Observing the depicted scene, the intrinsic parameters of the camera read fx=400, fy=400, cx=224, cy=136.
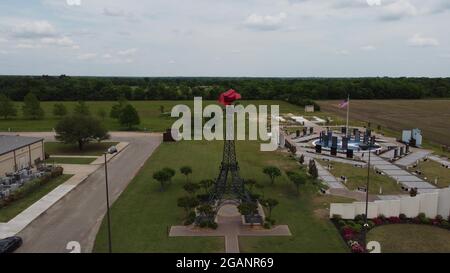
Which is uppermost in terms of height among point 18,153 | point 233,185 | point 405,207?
point 18,153

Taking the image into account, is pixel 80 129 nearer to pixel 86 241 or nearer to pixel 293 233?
pixel 86 241

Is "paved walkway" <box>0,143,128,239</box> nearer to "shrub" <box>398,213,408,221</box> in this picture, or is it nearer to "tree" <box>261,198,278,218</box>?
"tree" <box>261,198,278,218</box>

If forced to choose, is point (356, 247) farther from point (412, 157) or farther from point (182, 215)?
point (412, 157)

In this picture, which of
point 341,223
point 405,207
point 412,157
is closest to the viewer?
point 341,223

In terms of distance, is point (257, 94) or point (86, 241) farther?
point (257, 94)

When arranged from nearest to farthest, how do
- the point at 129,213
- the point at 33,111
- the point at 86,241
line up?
the point at 86,241 < the point at 129,213 < the point at 33,111

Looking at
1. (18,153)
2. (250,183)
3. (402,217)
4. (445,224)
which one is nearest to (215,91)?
(18,153)

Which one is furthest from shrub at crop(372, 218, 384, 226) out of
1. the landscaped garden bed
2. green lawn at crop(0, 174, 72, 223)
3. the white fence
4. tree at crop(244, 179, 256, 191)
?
green lawn at crop(0, 174, 72, 223)
